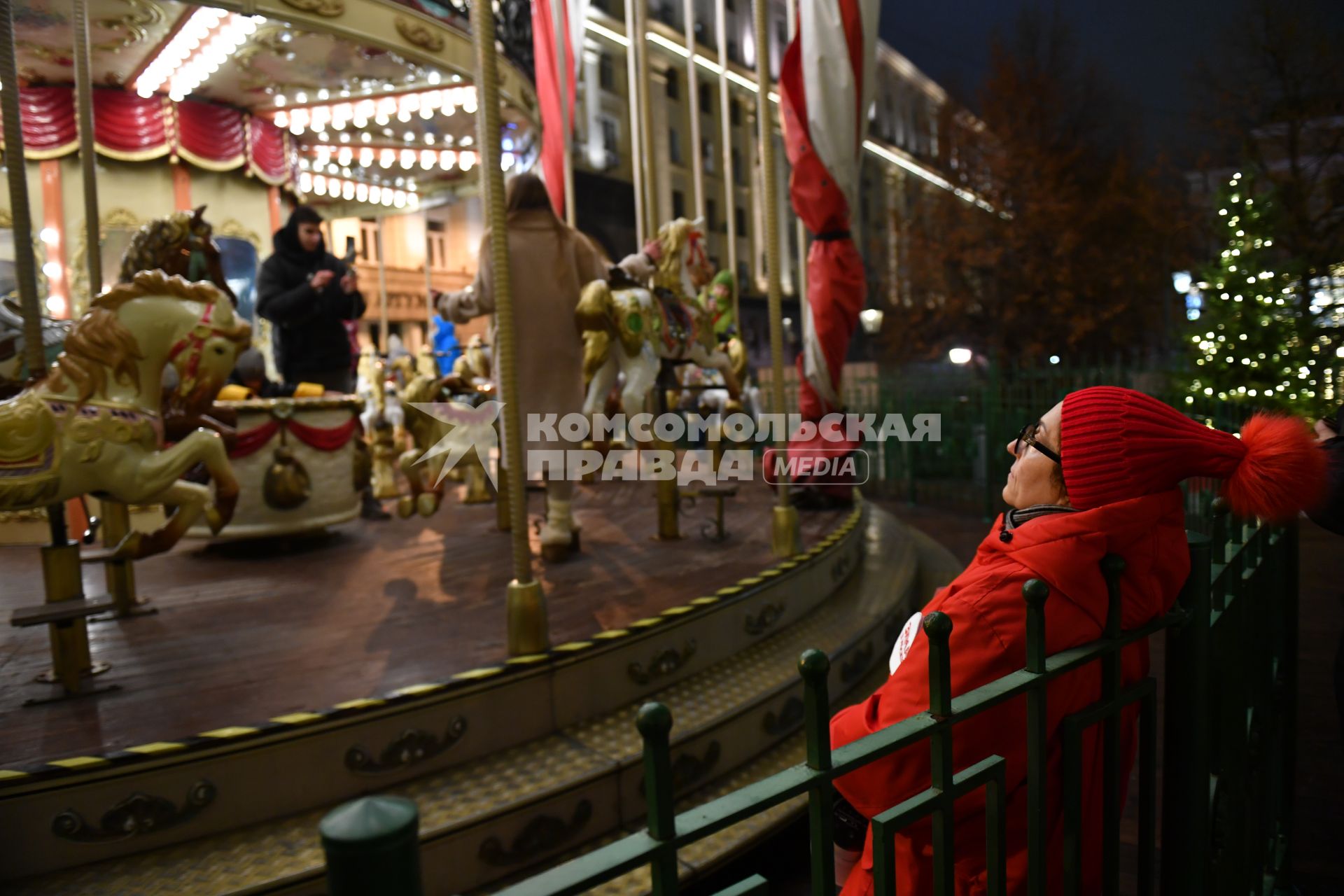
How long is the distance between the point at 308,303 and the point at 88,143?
1.38 meters

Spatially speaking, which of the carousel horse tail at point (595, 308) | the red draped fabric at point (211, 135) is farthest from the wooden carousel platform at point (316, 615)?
the red draped fabric at point (211, 135)

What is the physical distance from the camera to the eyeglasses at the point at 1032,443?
1481 millimetres

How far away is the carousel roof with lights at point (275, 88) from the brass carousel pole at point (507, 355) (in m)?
2.42

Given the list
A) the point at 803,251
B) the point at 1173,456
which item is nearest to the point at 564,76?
the point at 803,251

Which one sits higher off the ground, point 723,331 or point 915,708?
point 723,331

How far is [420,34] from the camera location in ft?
16.4

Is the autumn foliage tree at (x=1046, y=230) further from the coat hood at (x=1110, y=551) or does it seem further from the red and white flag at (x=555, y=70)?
the coat hood at (x=1110, y=551)

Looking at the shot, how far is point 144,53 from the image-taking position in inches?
241

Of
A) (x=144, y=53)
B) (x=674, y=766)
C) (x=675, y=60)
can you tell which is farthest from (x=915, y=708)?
(x=675, y=60)

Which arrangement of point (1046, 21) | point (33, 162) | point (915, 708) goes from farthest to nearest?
point (1046, 21)
point (33, 162)
point (915, 708)

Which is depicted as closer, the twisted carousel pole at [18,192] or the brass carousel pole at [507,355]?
the twisted carousel pole at [18,192]

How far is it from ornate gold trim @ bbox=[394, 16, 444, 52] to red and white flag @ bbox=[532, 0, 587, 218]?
37.2 inches

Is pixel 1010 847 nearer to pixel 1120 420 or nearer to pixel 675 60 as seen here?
pixel 1120 420

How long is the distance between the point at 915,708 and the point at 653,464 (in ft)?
11.5
